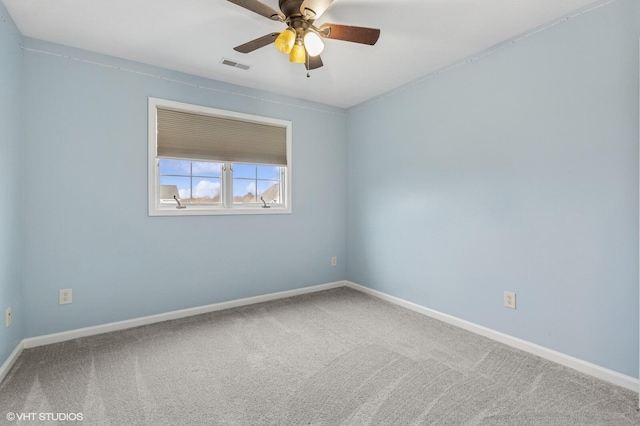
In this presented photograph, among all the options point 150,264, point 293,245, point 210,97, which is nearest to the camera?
point 150,264

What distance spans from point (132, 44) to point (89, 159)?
1034mm

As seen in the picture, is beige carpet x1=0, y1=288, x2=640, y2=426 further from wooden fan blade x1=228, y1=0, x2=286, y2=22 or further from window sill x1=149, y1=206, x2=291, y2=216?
wooden fan blade x1=228, y1=0, x2=286, y2=22

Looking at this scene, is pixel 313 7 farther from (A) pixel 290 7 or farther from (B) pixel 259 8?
(B) pixel 259 8

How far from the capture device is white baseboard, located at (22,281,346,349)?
2.47m

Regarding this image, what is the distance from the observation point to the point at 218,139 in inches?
129

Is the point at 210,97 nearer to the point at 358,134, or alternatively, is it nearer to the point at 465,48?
the point at 358,134

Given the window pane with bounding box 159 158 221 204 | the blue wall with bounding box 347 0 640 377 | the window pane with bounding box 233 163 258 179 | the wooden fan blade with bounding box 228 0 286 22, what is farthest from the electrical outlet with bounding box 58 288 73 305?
the blue wall with bounding box 347 0 640 377

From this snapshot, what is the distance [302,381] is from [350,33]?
2265mm

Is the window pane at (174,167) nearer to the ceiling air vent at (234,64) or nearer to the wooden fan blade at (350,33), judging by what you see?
the ceiling air vent at (234,64)

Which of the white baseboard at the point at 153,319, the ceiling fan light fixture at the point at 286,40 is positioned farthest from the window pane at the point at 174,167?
the ceiling fan light fixture at the point at 286,40

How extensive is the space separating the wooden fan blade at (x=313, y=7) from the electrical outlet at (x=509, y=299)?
97.6 inches

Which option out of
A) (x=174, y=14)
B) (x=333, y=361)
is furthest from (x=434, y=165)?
(x=174, y=14)

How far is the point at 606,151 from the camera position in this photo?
6.51ft

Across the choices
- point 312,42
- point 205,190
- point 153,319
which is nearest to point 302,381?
point 153,319
